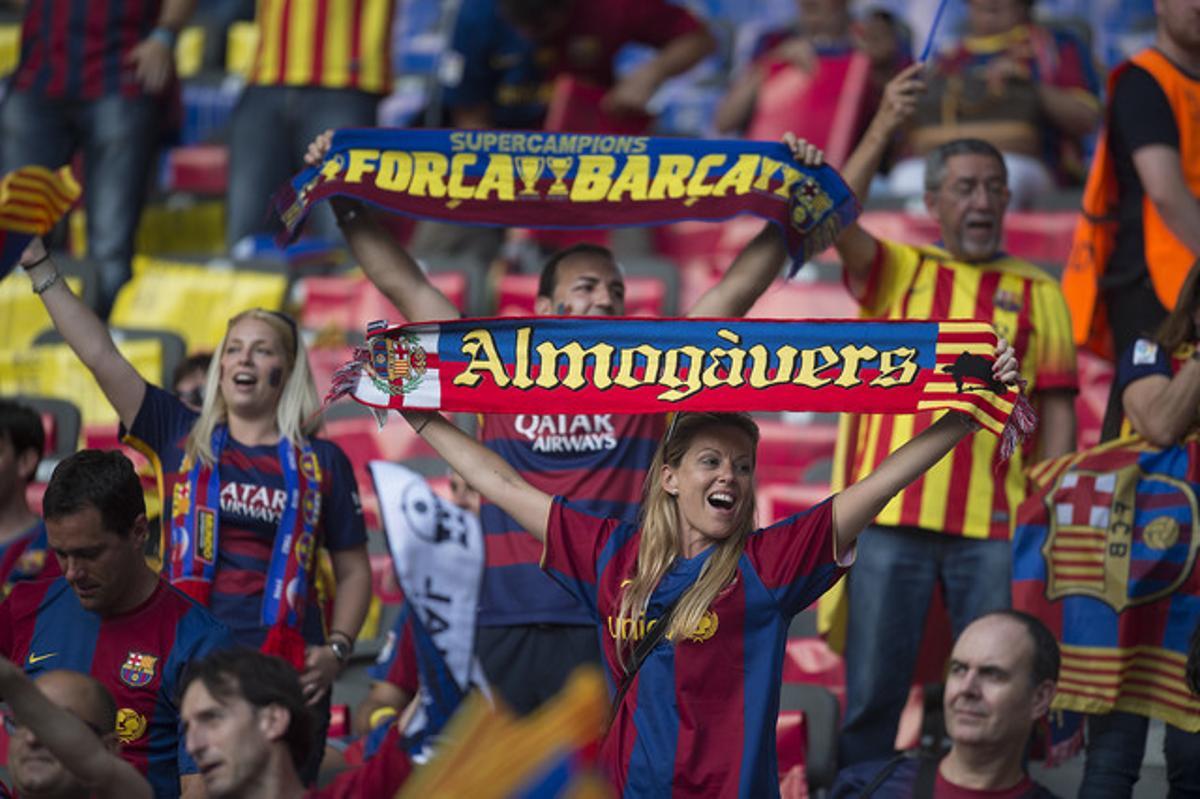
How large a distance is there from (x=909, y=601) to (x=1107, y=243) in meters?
1.39

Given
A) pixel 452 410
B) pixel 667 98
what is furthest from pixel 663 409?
pixel 667 98

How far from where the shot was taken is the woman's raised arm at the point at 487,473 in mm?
4707

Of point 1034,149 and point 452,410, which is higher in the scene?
point 1034,149

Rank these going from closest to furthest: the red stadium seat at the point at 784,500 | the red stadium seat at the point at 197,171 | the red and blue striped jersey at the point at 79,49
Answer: the red stadium seat at the point at 784,500 → the red and blue striped jersey at the point at 79,49 → the red stadium seat at the point at 197,171

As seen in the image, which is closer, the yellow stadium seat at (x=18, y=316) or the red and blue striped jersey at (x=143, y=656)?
the red and blue striped jersey at (x=143, y=656)

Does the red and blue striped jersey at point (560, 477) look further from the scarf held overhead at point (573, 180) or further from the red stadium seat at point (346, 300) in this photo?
the red stadium seat at point (346, 300)

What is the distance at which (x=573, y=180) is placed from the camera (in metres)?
5.71

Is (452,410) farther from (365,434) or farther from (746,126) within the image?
(746,126)

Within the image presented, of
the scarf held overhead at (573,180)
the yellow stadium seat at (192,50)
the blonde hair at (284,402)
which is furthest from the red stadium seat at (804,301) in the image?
the yellow stadium seat at (192,50)

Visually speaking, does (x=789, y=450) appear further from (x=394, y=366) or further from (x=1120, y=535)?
(x=394, y=366)

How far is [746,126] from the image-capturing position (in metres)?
9.98

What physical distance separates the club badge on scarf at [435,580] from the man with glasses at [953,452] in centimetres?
107

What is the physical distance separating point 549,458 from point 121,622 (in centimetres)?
134

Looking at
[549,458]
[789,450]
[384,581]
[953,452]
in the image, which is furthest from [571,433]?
[789,450]
